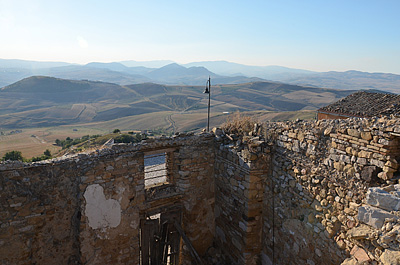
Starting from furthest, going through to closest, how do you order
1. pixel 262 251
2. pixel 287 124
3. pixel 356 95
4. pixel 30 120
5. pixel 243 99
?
1. pixel 243 99
2. pixel 30 120
3. pixel 356 95
4. pixel 262 251
5. pixel 287 124

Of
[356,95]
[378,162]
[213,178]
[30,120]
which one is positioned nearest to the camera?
[378,162]

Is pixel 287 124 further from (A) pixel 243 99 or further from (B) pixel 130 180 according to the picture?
(A) pixel 243 99

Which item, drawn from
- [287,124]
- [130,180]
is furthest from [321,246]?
[130,180]

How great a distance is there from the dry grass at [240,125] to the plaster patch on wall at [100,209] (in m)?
3.77

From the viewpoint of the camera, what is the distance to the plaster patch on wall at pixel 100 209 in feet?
21.0

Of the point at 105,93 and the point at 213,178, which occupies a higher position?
the point at 213,178

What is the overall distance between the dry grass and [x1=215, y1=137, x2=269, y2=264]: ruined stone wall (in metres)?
0.45

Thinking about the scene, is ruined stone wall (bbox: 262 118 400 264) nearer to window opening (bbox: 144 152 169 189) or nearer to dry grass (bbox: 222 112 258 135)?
dry grass (bbox: 222 112 258 135)

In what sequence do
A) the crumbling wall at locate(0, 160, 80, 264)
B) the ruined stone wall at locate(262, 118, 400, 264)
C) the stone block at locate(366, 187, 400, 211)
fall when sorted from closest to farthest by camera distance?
the stone block at locate(366, 187, 400, 211) → the ruined stone wall at locate(262, 118, 400, 264) → the crumbling wall at locate(0, 160, 80, 264)

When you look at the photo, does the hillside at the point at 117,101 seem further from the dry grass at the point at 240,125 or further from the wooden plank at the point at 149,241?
the wooden plank at the point at 149,241

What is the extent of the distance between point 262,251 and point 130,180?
4.05 m

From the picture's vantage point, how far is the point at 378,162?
443 centimetres

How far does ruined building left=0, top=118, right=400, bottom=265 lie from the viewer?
4.61m

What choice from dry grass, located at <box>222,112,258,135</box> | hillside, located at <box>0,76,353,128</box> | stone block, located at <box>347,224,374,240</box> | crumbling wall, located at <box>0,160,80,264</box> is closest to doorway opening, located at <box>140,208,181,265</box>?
crumbling wall, located at <box>0,160,80,264</box>
